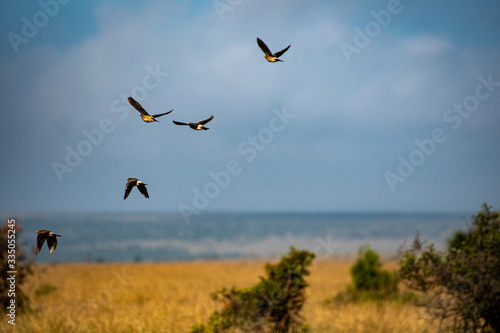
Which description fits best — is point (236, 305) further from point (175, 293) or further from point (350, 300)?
point (175, 293)

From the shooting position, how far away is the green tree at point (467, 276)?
509 centimetres

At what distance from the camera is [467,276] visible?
5.18 m

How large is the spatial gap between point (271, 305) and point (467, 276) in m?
2.48

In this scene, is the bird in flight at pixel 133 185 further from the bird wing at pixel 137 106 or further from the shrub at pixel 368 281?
the shrub at pixel 368 281

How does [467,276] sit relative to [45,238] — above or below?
below

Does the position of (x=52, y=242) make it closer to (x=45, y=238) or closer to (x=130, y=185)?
(x=45, y=238)

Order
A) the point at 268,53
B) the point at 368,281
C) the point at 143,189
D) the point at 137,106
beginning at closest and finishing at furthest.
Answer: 1. the point at 143,189
2. the point at 137,106
3. the point at 268,53
4. the point at 368,281

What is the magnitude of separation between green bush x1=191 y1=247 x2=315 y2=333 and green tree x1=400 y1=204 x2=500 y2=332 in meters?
1.40

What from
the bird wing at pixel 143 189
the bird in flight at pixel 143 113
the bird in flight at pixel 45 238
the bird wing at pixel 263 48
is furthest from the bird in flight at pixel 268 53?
the bird in flight at pixel 45 238

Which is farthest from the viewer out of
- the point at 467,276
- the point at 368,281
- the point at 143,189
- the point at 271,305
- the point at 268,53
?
the point at 368,281

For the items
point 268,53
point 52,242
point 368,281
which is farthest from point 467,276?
point 368,281

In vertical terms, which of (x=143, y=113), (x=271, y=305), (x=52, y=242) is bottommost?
(x=271, y=305)

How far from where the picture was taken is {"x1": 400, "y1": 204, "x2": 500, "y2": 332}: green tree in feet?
16.7

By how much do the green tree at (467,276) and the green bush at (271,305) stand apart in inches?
55.0
